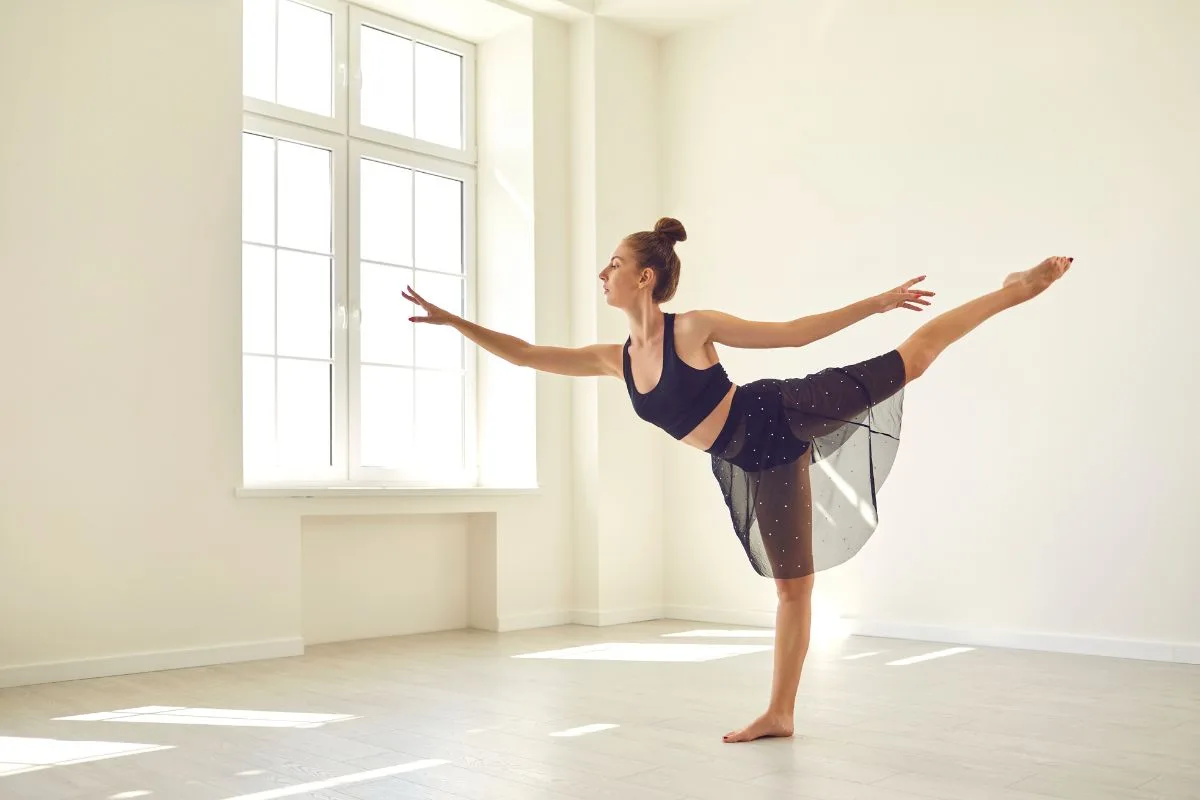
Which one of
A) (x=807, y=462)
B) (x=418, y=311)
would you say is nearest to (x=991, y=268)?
(x=807, y=462)

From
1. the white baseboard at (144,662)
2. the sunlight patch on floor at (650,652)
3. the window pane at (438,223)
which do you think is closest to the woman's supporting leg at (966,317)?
the sunlight patch on floor at (650,652)

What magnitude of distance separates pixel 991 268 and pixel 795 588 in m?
2.46

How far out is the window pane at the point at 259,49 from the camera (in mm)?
5039

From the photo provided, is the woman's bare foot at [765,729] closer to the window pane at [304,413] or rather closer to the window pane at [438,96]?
the window pane at [304,413]

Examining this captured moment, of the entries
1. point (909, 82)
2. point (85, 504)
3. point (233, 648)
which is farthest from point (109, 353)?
point (909, 82)

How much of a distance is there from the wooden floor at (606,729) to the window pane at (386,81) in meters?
2.65

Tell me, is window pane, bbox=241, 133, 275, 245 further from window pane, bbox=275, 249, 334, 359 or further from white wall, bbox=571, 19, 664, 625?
white wall, bbox=571, 19, 664, 625

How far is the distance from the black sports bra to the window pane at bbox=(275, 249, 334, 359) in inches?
102

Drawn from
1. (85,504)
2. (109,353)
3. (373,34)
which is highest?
(373,34)

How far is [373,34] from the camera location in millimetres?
5570

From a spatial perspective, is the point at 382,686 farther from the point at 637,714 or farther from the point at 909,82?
the point at 909,82

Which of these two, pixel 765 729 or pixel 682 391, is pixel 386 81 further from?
pixel 765 729

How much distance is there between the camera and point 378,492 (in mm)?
4875

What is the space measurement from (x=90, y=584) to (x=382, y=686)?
118 cm
